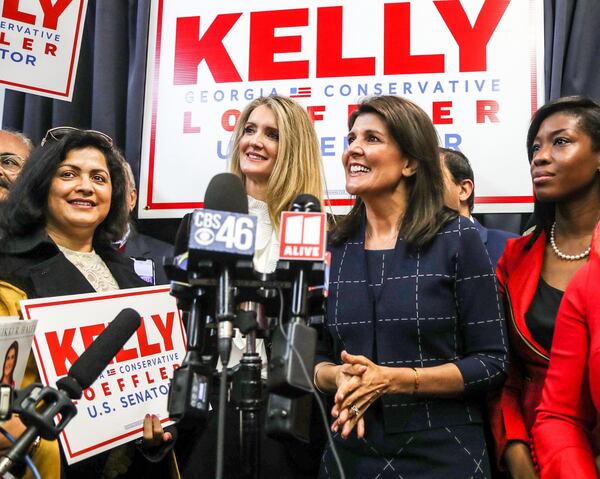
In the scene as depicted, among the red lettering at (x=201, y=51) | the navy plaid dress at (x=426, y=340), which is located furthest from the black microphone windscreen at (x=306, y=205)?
the red lettering at (x=201, y=51)

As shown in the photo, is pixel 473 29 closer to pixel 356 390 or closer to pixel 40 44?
pixel 40 44

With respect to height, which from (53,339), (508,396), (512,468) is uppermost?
(53,339)

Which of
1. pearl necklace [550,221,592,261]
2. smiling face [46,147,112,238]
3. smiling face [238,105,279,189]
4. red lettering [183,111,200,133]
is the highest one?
red lettering [183,111,200,133]

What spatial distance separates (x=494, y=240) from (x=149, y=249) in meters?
1.54

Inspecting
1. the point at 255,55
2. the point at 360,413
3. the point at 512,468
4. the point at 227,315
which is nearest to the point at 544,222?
the point at 512,468

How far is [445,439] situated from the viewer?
163 centimetres

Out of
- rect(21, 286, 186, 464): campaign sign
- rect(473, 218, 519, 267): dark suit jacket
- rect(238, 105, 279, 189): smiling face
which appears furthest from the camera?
rect(473, 218, 519, 267): dark suit jacket

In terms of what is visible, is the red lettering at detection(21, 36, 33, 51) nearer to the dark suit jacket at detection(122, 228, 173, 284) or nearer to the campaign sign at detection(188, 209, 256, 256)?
the dark suit jacket at detection(122, 228, 173, 284)

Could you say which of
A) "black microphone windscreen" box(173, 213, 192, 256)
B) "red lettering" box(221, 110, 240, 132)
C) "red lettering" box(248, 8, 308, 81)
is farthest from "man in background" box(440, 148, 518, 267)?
"black microphone windscreen" box(173, 213, 192, 256)

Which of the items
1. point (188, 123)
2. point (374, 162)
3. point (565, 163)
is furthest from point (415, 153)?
point (188, 123)

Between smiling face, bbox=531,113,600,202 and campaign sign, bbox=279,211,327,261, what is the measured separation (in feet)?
3.76

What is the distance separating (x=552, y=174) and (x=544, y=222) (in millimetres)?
159

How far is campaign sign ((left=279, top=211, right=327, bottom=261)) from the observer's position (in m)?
1.13

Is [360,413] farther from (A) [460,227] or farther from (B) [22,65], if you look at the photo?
(B) [22,65]
